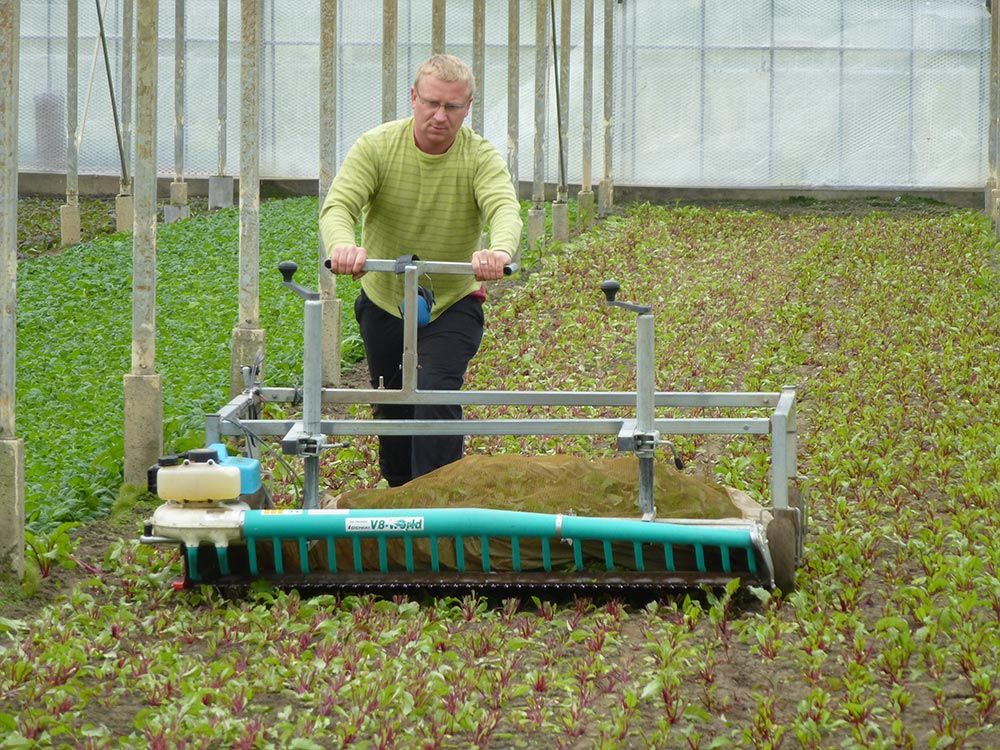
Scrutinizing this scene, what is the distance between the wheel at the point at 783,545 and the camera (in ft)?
15.0

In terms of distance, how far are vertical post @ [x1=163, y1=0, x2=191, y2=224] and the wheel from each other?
15781mm

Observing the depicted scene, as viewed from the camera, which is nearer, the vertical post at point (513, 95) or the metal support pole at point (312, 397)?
the metal support pole at point (312, 397)

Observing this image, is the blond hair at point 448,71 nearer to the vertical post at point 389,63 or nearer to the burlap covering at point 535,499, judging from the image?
the burlap covering at point 535,499

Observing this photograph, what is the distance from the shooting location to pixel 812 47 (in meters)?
22.8

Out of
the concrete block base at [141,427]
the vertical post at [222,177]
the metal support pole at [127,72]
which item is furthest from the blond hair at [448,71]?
the vertical post at [222,177]

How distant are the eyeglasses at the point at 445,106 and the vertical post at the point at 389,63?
5.60 metres

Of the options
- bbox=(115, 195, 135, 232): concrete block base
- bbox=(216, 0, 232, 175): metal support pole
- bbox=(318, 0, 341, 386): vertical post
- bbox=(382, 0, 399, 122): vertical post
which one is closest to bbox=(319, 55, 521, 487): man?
bbox=(318, 0, 341, 386): vertical post

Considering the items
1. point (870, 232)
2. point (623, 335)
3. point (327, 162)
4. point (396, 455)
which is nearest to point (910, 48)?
point (870, 232)

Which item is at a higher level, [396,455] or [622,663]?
[396,455]

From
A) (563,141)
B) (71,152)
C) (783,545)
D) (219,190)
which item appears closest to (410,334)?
(783,545)

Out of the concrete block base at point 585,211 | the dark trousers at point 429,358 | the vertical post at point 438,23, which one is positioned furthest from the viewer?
the concrete block base at point 585,211

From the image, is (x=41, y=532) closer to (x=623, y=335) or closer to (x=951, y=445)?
(x=951, y=445)

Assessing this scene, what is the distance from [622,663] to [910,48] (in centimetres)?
1989

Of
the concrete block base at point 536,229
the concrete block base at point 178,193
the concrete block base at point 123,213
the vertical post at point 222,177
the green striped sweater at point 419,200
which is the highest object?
the vertical post at point 222,177
